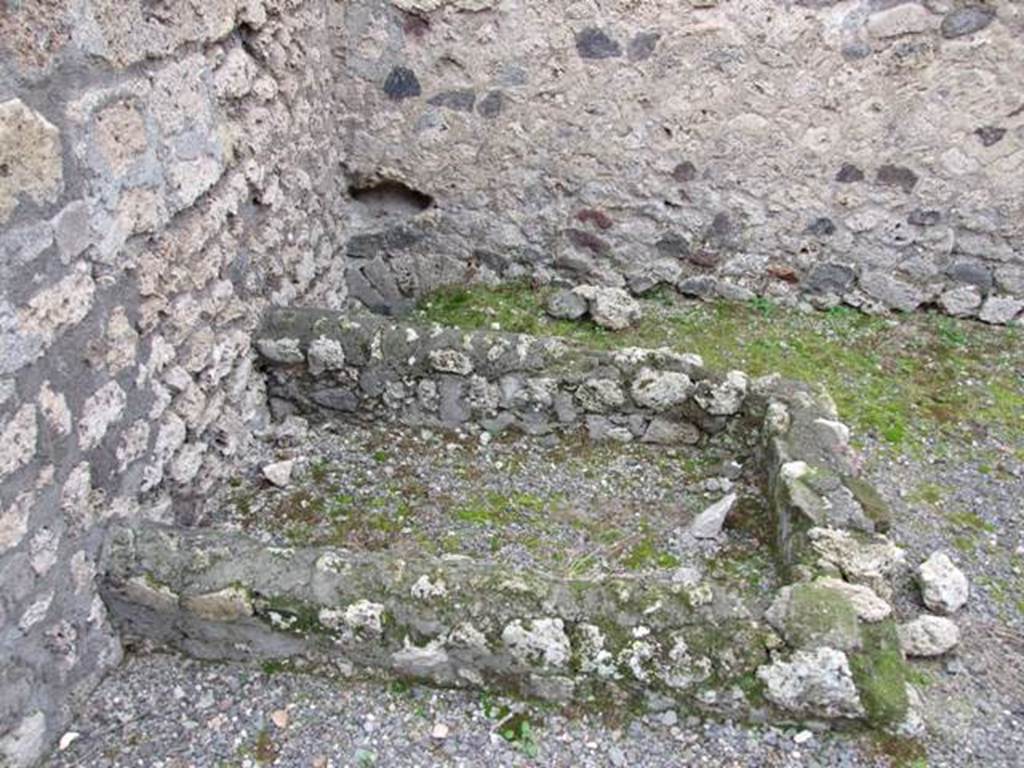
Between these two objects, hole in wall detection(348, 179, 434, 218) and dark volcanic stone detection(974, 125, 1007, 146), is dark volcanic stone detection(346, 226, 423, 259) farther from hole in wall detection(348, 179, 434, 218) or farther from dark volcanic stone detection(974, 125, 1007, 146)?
dark volcanic stone detection(974, 125, 1007, 146)

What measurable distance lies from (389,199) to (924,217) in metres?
2.75

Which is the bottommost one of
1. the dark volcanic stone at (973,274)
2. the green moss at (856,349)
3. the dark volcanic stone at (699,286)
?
the green moss at (856,349)

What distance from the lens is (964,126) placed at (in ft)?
13.8

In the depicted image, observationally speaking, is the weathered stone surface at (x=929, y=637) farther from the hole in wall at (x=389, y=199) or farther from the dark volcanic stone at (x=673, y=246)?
the hole in wall at (x=389, y=199)

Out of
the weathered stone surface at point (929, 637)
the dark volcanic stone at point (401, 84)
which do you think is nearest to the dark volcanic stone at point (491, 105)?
the dark volcanic stone at point (401, 84)

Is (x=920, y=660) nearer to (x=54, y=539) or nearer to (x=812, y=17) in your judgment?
(x=54, y=539)

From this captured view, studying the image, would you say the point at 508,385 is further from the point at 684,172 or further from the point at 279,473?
the point at 684,172

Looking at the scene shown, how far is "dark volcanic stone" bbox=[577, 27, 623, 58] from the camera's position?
4.26m

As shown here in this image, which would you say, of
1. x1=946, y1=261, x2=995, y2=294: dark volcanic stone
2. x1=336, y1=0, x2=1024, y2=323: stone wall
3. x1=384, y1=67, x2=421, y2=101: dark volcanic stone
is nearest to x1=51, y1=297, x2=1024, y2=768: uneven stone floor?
x1=946, y1=261, x2=995, y2=294: dark volcanic stone

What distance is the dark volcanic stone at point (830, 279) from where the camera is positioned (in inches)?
183

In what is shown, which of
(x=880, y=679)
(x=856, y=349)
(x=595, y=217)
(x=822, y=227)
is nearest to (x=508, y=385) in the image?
(x=595, y=217)

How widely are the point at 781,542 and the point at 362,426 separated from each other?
5.69ft

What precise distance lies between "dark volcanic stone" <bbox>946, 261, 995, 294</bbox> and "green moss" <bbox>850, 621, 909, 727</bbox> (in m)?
2.81

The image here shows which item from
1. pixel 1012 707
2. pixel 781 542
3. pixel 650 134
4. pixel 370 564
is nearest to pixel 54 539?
pixel 370 564
